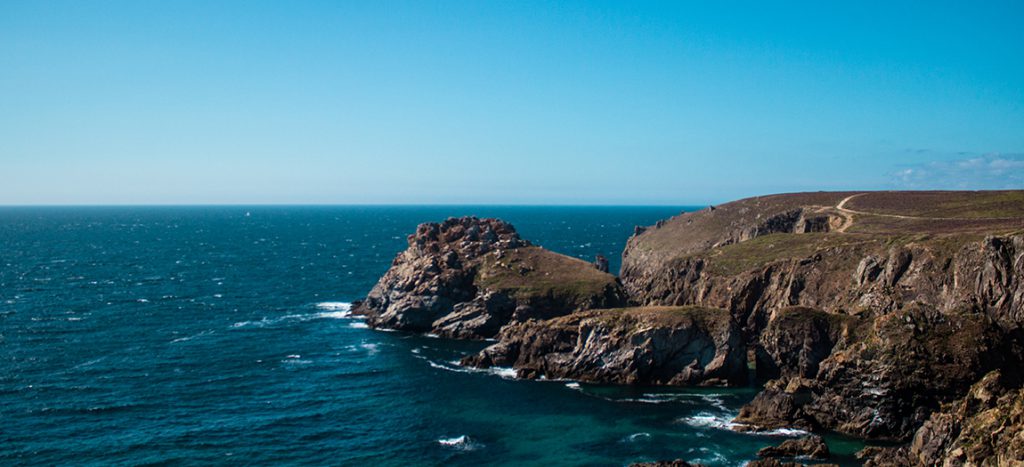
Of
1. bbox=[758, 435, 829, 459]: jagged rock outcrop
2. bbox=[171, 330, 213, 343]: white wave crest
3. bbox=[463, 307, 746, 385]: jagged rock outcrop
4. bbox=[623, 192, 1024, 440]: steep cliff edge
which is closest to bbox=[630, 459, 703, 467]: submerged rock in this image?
bbox=[758, 435, 829, 459]: jagged rock outcrop

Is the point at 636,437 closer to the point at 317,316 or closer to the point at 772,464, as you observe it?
the point at 772,464

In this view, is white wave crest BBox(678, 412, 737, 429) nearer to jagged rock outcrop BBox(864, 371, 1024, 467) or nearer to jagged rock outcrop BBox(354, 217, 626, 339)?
jagged rock outcrop BBox(864, 371, 1024, 467)

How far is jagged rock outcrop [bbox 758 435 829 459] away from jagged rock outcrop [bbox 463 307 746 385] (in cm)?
2374

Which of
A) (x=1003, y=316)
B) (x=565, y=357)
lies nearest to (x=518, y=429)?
(x=565, y=357)

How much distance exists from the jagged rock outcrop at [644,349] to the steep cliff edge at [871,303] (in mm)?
5641

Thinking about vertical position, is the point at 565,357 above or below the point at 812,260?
below

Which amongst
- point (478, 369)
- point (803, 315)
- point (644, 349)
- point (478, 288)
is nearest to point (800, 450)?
point (803, 315)

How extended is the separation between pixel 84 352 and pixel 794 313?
9456 cm

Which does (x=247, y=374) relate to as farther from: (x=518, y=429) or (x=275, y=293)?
(x=275, y=293)

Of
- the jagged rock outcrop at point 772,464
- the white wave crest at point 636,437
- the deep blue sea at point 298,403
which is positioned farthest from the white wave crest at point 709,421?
the jagged rock outcrop at point 772,464

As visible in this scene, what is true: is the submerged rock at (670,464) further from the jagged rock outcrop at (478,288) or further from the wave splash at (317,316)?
the wave splash at (317,316)

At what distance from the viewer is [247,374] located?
97500 millimetres

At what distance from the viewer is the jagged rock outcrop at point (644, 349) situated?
92062 mm

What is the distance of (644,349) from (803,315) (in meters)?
19.2
